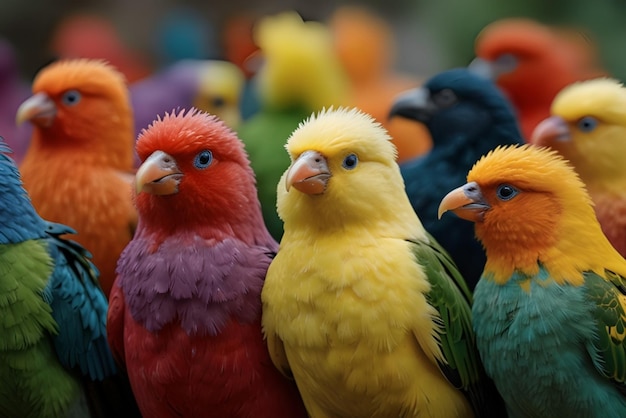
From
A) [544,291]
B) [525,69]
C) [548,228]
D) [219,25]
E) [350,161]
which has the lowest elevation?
[544,291]

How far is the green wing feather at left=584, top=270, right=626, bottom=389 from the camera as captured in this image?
174 cm

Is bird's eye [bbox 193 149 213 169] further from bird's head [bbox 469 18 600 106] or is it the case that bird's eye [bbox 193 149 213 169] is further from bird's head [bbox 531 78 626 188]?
bird's head [bbox 469 18 600 106]

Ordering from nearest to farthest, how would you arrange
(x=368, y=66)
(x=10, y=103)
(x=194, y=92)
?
(x=194, y=92) < (x=10, y=103) < (x=368, y=66)

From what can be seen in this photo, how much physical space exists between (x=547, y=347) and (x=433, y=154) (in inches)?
34.2

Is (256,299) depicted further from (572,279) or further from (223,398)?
(572,279)

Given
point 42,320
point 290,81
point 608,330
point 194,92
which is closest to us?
point 608,330

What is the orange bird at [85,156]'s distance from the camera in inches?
92.6

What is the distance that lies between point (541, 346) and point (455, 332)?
0.20 m

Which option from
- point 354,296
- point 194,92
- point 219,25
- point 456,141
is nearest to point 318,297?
point 354,296

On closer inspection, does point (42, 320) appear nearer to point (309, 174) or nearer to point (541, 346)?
point (309, 174)

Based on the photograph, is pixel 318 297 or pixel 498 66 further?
pixel 498 66

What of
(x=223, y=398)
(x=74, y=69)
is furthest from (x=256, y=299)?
(x=74, y=69)

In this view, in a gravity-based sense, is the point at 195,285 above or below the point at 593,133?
below

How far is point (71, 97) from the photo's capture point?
2457 mm
